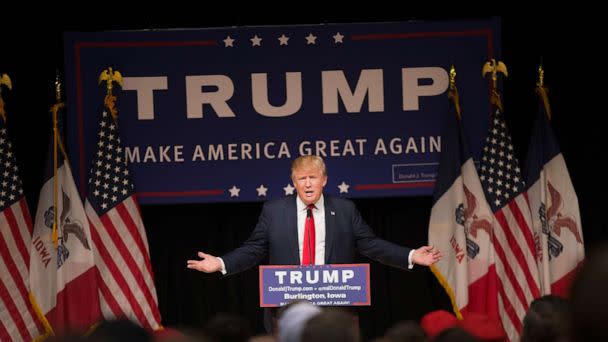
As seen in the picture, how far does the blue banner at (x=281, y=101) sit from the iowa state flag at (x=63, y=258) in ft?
0.83

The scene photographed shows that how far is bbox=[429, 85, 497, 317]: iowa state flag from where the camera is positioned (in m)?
6.82

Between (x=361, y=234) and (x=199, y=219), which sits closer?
(x=361, y=234)

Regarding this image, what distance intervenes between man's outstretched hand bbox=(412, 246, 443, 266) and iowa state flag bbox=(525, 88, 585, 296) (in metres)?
1.68

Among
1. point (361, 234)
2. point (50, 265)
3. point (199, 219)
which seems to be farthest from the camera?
point (199, 219)

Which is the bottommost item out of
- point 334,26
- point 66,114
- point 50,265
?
point 50,265

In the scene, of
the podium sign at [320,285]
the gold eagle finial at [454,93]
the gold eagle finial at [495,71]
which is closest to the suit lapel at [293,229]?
the podium sign at [320,285]

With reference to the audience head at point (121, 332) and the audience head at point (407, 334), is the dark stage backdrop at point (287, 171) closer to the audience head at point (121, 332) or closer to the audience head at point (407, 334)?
the audience head at point (407, 334)

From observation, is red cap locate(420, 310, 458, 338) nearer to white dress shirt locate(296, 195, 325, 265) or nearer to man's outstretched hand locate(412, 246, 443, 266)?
man's outstretched hand locate(412, 246, 443, 266)

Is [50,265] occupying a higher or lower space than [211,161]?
lower

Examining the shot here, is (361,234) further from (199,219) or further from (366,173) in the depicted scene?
(199,219)

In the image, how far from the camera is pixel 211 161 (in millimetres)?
7098

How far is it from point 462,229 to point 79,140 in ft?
9.76

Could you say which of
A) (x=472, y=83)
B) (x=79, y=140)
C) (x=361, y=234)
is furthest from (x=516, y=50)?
(x=79, y=140)

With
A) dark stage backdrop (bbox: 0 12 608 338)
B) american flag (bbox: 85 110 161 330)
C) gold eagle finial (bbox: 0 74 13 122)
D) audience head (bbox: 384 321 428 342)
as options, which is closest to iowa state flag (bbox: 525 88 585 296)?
dark stage backdrop (bbox: 0 12 608 338)
